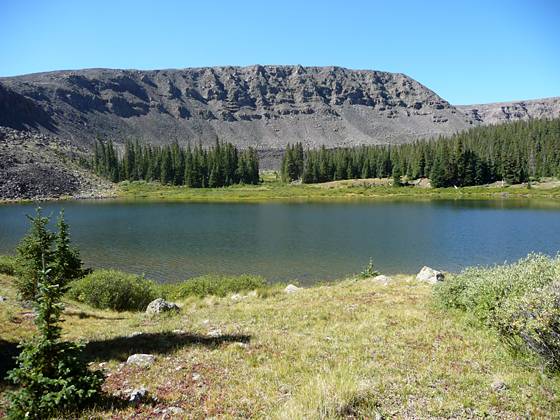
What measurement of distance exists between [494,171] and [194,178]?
119m

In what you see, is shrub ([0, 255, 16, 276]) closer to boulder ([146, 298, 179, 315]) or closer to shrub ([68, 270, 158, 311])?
shrub ([68, 270, 158, 311])

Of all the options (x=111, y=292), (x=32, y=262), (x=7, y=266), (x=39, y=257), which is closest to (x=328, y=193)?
(x=7, y=266)

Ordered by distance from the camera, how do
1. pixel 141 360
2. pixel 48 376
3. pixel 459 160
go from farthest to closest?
pixel 459 160 → pixel 141 360 → pixel 48 376

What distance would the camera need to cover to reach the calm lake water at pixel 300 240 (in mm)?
39125

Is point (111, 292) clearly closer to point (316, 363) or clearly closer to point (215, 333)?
point (215, 333)

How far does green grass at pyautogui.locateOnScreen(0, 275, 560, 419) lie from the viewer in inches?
322

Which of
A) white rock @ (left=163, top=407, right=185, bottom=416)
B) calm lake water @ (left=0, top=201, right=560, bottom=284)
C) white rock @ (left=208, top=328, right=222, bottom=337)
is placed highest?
white rock @ (left=163, top=407, right=185, bottom=416)

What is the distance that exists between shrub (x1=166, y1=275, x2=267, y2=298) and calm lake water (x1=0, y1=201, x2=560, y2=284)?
803 centimetres

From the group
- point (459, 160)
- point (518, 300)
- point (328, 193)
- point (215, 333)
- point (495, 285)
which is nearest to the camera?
point (518, 300)

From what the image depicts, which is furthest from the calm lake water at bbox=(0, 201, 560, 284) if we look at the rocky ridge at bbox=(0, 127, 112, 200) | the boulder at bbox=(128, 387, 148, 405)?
the rocky ridge at bbox=(0, 127, 112, 200)

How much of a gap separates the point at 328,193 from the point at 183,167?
68242 mm

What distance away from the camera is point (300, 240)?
53.3 metres

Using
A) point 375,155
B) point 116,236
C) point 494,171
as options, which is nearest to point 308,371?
point 116,236

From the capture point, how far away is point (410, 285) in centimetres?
2256
